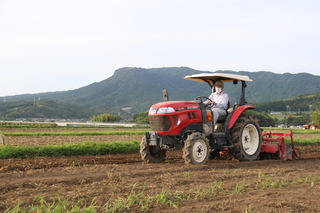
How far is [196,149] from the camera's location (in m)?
8.71

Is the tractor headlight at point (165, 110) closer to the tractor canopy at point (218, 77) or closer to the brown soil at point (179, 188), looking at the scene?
the tractor canopy at point (218, 77)

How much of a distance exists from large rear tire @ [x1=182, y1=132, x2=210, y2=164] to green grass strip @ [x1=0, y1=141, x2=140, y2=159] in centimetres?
441

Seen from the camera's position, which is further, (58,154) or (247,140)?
(58,154)

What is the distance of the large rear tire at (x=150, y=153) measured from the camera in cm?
930

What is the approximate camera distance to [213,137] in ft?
30.6

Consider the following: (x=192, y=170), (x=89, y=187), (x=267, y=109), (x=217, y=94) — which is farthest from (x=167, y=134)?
(x=267, y=109)

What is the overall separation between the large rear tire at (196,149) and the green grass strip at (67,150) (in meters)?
4.41

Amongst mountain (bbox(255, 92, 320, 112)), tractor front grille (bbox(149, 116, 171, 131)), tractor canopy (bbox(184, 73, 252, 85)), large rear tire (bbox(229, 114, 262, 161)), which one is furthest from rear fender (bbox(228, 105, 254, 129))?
mountain (bbox(255, 92, 320, 112))

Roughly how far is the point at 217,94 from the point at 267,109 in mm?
145995

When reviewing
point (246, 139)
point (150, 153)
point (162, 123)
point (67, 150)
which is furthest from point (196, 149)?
point (67, 150)

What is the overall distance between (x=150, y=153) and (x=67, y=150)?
3.56 meters

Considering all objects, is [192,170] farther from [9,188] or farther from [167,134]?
[9,188]

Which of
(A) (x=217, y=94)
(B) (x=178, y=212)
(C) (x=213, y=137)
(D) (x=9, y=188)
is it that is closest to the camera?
(B) (x=178, y=212)

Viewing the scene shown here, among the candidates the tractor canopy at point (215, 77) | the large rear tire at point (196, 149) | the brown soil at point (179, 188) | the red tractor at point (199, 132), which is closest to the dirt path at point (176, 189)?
the brown soil at point (179, 188)
